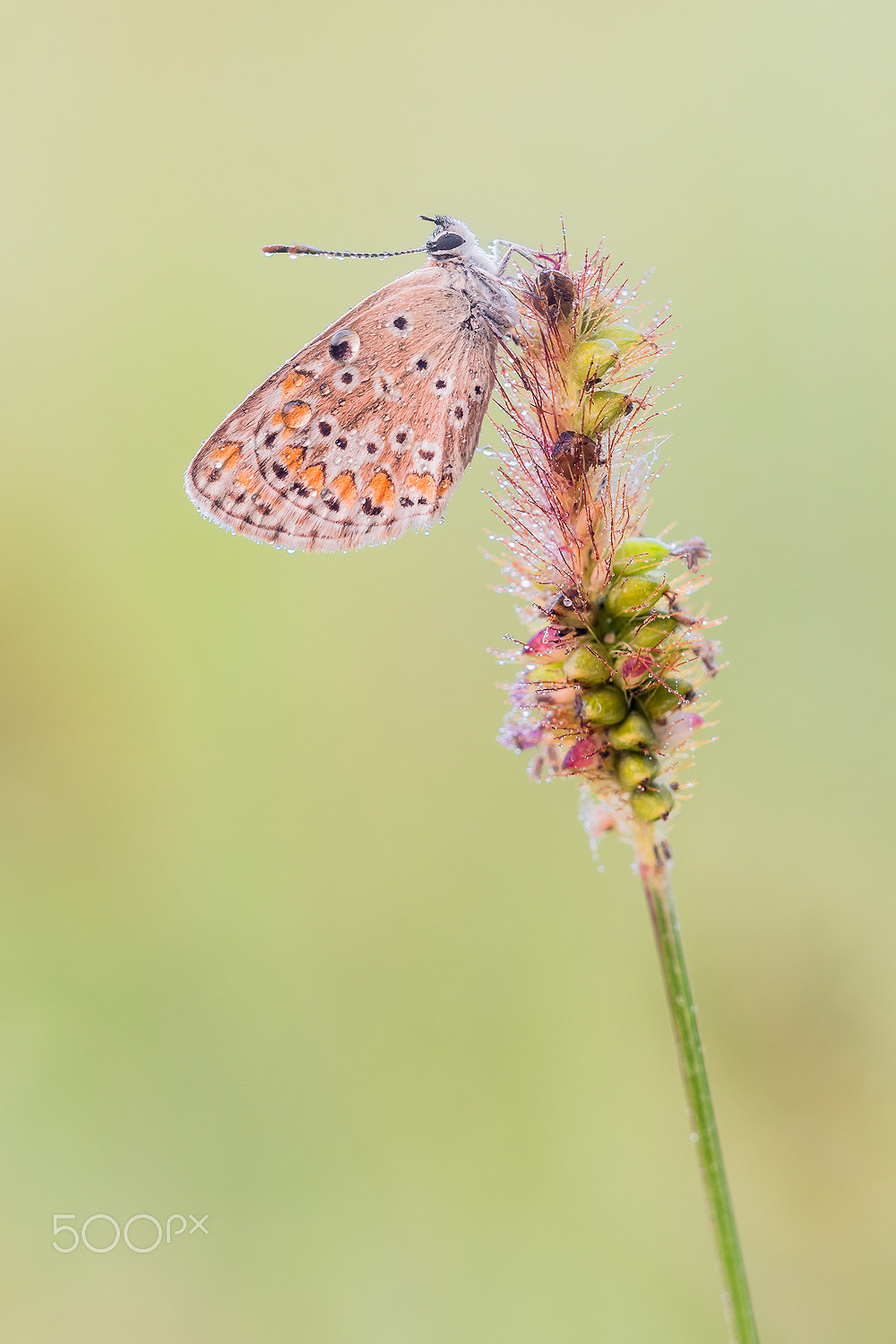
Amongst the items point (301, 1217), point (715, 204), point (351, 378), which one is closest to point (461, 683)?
point (351, 378)

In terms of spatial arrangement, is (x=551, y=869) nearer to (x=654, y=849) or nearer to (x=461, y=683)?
(x=461, y=683)

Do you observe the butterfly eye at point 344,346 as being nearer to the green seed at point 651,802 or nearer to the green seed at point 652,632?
the green seed at point 652,632

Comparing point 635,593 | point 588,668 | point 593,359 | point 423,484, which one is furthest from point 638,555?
point 423,484

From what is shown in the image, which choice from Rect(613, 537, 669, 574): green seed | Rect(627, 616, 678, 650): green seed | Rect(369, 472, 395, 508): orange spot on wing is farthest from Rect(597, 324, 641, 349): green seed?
Rect(369, 472, 395, 508): orange spot on wing

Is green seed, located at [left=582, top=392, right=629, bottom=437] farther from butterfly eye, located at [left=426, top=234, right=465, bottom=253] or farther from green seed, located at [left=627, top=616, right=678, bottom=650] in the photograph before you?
butterfly eye, located at [left=426, top=234, right=465, bottom=253]

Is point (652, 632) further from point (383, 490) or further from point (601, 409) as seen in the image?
point (383, 490)

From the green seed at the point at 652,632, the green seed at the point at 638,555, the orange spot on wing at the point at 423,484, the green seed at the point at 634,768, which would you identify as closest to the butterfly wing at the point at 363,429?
the orange spot on wing at the point at 423,484
